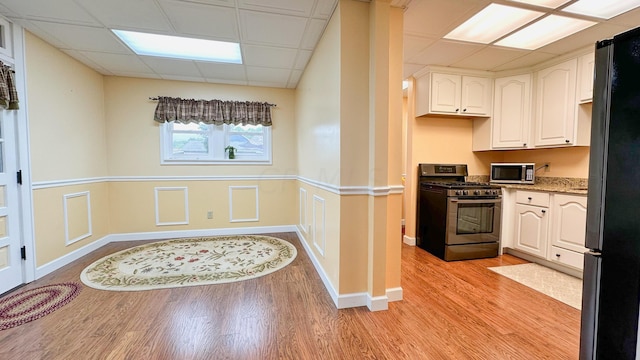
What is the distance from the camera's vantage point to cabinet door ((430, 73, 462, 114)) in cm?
338

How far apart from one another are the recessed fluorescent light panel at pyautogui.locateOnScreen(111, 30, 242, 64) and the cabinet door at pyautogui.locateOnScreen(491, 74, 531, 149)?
341 centimetres

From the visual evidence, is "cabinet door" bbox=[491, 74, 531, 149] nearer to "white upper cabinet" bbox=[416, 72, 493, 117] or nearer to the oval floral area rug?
"white upper cabinet" bbox=[416, 72, 493, 117]

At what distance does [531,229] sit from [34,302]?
5.00 metres

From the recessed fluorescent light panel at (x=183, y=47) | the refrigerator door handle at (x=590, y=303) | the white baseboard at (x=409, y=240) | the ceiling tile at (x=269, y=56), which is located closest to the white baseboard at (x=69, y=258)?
the recessed fluorescent light panel at (x=183, y=47)

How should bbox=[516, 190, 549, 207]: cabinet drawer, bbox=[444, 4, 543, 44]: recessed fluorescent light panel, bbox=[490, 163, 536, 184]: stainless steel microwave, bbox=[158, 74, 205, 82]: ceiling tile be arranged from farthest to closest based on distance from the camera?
bbox=[158, 74, 205, 82]: ceiling tile, bbox=[490, 163, 536, 184]: stainless steel microwave, bbox=[516, 190, 549, 207]: cabinet drawer, bbox=[444, 4, 543, 44]: recessed fluorescent light panel

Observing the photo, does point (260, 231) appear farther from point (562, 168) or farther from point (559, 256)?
point (562, 168)

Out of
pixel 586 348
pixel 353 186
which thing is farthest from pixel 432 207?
pixel 586 348

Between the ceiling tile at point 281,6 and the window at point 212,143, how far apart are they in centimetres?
235

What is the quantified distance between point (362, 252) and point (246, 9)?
2.19m

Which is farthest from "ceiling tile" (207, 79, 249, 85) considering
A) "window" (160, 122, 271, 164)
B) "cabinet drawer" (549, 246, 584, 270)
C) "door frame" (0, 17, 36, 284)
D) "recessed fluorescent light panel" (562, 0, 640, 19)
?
"cabinet drawer" (549, 246, 584, 270)

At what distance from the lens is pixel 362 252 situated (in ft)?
7.06

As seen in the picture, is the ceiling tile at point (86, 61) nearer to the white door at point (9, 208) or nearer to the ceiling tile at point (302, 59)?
the white door at point (9, 208)

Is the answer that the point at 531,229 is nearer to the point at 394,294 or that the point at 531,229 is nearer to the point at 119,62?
the point at 394,294

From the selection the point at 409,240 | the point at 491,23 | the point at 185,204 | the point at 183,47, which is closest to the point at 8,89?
the point at 183,47
